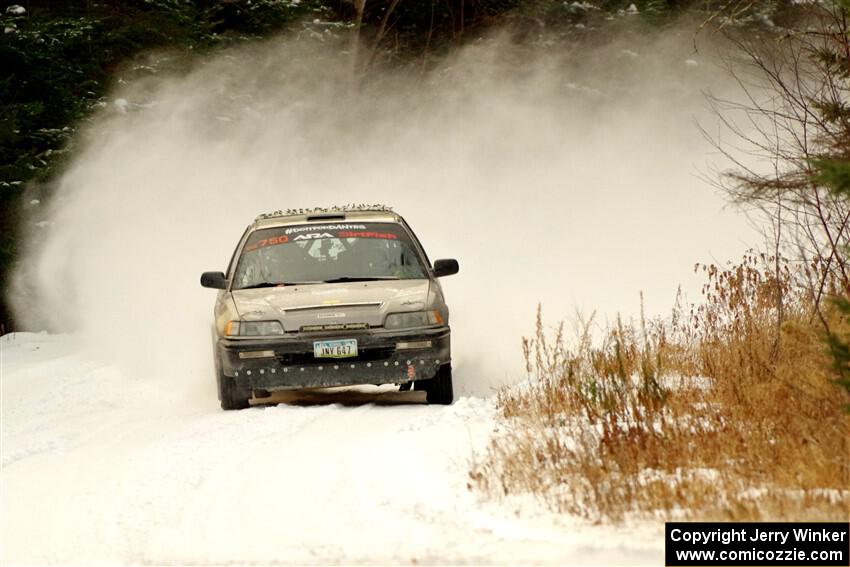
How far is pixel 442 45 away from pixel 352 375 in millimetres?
21206

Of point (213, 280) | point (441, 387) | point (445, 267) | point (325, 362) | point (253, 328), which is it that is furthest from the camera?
point (445, 267)

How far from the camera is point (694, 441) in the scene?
23.1ft

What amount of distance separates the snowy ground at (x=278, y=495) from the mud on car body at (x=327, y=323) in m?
0.34

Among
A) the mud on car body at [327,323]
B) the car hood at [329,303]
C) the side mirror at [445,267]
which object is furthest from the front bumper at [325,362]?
the side mirror at [445,267]

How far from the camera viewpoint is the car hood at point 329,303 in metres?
10.5

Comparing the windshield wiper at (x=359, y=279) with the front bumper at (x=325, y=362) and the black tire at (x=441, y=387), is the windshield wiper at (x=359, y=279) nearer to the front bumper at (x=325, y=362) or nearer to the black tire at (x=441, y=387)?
the front bumper at (x=325, y=362)

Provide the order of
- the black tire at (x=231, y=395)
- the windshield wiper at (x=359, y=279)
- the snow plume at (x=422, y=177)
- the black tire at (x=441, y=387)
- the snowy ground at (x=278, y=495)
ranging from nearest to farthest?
1. the snowy ground at (x=278, y=495)
2. the black tire at (x=231, y=395)
3. the black tire at (x=441, y=387)
4. the windshield wiper at (x=359, y=279)
5. the snow plume at (x=422, y=177)

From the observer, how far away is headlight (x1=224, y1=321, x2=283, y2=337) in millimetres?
10461

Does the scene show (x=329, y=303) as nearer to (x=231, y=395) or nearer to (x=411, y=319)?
(x=411, y=319)

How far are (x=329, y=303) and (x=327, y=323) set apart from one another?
0.68ft
